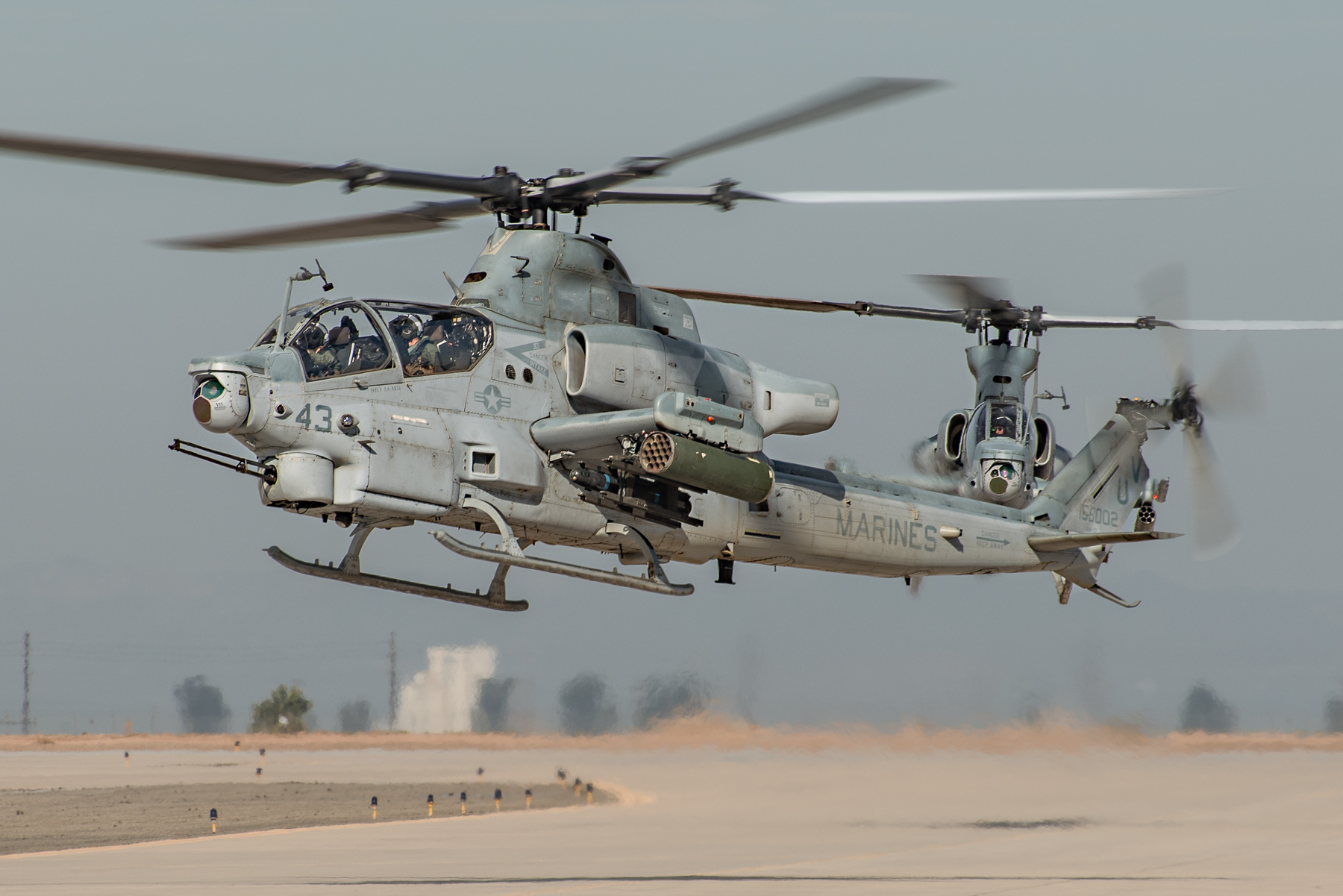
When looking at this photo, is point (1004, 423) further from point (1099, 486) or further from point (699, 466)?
point (699, 466)

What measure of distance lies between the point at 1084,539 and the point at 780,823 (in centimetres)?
832

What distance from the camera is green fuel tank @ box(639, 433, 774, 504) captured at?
46.0 ft

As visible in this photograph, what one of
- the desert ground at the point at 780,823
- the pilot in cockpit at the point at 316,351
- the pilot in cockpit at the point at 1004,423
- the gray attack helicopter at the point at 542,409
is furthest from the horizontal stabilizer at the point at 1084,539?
the pilot in cockpit at the point at 316,351

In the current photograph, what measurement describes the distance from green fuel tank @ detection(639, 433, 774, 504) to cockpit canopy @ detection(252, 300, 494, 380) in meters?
2.09

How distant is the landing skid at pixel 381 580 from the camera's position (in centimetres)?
1424

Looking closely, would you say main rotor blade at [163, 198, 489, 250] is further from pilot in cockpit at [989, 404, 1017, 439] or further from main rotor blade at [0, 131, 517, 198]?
pilot in cockpit at [989, 404, 1017, 439]

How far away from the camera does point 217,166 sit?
11914mm

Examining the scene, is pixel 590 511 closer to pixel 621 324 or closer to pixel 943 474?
pixel 621 324

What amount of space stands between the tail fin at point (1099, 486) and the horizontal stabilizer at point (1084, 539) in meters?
0.55

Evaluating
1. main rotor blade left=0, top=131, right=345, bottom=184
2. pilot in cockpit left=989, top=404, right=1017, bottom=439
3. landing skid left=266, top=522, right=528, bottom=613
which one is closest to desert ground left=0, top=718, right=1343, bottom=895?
landing skid left=266, top=522, right=528, bottom=613

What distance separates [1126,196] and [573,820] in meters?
17.6

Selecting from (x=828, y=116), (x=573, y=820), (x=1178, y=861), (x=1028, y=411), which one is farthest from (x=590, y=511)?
(x=573, y=820)

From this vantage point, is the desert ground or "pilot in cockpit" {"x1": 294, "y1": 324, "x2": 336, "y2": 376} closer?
"pilot in cockpit" {"x1": 294, "y1": 324, "x2": 336, "y2": 376}

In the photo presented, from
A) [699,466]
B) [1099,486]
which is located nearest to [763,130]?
[699,466]
